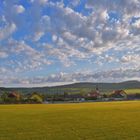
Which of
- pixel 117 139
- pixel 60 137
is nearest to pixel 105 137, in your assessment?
pixel 117 139

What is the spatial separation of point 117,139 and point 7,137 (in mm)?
6468

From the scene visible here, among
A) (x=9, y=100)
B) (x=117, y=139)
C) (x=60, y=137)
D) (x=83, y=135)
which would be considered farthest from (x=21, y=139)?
(x=9, y=100)

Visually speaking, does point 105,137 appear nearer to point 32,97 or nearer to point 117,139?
point 117,139

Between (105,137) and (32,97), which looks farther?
(32,97)

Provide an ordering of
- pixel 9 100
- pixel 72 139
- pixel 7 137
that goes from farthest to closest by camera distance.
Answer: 1. pixel 9 100
2. pixel 7 137
3. pixel 72 139

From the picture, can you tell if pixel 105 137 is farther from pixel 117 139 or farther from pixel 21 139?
pixel 21 139

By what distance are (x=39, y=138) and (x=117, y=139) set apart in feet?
14.6

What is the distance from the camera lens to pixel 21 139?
62.9 feet

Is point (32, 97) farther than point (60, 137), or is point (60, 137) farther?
point (32, 97)

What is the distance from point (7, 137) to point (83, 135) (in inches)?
179

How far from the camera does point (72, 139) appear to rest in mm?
18734

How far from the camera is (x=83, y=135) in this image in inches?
812

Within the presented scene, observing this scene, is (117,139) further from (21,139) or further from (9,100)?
(9,100)

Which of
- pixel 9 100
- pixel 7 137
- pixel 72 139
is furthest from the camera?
pixel 9 100
